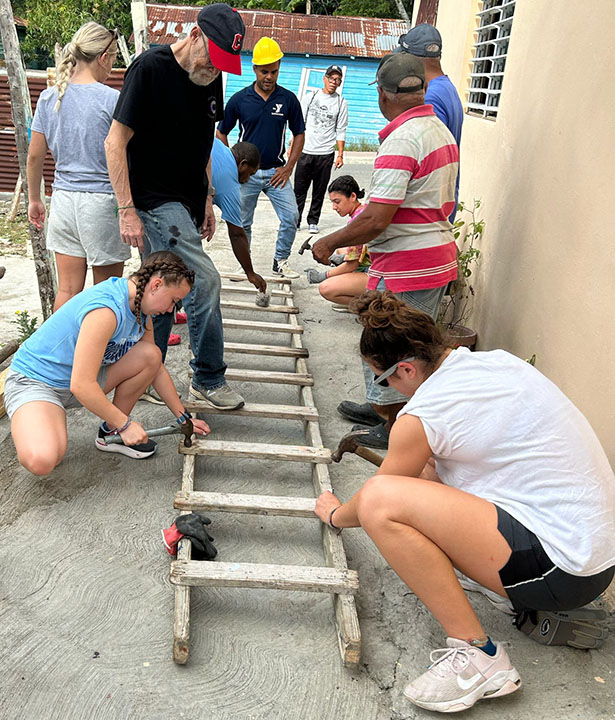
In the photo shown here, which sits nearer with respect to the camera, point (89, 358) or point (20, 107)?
point (89, 358)

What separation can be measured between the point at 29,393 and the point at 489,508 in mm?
1823

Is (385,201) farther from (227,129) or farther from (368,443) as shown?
(227,129)

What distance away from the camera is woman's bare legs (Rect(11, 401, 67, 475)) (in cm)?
244

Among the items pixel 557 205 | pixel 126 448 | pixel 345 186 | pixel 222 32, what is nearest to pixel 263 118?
pixel 345 186

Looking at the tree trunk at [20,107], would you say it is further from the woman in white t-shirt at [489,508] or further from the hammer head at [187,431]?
the woman in white t-shirt at [489,508]

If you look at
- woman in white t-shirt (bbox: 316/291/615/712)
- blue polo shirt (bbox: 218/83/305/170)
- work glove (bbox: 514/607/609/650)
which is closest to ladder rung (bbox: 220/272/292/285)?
blue polo shirt (bbox: 218/83/305/170)

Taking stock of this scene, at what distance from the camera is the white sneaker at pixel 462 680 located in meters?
1.76

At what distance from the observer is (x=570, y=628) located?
2.02 meters

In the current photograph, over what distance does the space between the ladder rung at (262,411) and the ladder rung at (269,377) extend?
0.31m

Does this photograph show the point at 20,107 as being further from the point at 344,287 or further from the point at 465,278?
the point at 465,278

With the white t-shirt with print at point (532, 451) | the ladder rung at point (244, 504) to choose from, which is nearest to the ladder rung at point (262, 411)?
the ladder rung at point (244, 504)

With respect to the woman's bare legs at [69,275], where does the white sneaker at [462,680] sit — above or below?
below

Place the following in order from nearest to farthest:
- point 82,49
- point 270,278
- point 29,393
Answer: point 29,393 < point 82,49 < point 270,278

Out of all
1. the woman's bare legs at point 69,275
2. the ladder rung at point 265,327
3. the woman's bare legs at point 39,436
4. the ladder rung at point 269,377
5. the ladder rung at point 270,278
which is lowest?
the ladder rung at point 269,377
